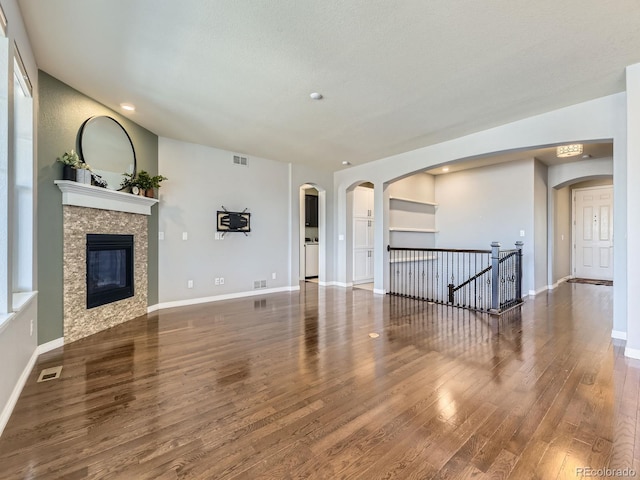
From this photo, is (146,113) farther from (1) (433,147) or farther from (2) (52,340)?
(1) (433,147)

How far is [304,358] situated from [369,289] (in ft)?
12.7

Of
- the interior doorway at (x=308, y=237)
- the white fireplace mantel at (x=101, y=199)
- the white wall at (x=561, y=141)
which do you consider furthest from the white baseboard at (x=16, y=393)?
the interior doorway at (x=308, y=237)

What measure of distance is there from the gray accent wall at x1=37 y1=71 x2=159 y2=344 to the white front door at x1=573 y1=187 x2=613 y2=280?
1071 centimetres

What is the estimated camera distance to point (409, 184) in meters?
7.29

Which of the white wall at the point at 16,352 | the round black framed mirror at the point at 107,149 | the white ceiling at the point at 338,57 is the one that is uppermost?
the white ceiling at the point at 338,57

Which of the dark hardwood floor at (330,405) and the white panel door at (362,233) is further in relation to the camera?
the white panel door at (362,233)

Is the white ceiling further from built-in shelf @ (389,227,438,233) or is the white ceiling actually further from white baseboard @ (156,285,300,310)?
built-in shelf @ (389,227,438,233)

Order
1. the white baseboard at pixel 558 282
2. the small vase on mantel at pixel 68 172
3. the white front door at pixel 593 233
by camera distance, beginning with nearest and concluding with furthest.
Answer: the small vase on mantel at pixel 68 172 < the white baseboard at pixel 558 282 < the white front door at pixel 593 233

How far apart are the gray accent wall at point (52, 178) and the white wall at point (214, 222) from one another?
1.44 m

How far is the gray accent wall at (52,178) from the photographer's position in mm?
2991

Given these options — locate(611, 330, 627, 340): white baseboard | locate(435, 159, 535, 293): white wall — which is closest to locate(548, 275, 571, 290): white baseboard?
locate(435, 159, 535, 293): white wall

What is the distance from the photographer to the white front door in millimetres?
7434

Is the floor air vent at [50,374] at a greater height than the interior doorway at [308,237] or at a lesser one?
lesser

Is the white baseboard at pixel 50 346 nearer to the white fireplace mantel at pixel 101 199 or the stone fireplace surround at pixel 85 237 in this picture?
the stone fireplace surround at pixel 85 237
